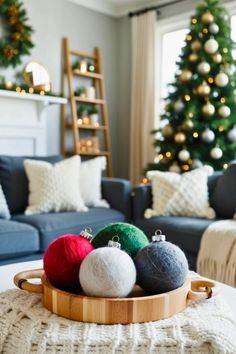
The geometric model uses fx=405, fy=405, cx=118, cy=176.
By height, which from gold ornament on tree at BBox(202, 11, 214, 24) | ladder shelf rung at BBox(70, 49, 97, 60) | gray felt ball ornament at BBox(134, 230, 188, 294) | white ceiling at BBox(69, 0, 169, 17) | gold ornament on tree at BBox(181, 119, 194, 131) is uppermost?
white ceiling at BBox(69, 0, 169, 17)

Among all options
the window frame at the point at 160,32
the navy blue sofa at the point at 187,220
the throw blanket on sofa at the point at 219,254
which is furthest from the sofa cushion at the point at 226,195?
the window frame at the point at 160,32

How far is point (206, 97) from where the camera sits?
3.74 m

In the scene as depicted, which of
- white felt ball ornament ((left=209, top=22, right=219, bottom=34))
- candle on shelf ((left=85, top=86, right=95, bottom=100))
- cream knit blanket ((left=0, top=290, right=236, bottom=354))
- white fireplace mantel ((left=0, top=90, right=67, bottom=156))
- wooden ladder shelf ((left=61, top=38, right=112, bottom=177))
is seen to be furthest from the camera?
candle on shelf ((left=85, top=86, right=95, bottom=100))

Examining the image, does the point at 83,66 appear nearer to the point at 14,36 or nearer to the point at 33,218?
the point at 14,36

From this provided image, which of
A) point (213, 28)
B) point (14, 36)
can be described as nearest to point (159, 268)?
point (213, 28)

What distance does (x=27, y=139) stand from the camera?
3807 mm

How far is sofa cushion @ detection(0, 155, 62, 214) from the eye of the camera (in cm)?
291

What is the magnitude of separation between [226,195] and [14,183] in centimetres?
151

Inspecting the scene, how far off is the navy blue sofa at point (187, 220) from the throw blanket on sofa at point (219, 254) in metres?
0.09

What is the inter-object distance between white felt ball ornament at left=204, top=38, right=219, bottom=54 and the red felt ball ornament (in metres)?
3.09

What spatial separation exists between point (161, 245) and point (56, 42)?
3.78m

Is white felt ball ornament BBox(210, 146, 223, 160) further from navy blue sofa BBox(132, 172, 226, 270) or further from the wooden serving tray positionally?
the wooden serving tray

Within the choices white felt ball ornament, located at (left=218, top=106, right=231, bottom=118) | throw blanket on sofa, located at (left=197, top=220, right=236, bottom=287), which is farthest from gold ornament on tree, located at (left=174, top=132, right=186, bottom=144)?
throw blanket on sofa, located at (left=197, top=220, right=236, bottom=287)

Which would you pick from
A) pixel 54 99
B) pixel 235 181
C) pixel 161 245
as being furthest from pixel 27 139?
pixel 161 245
